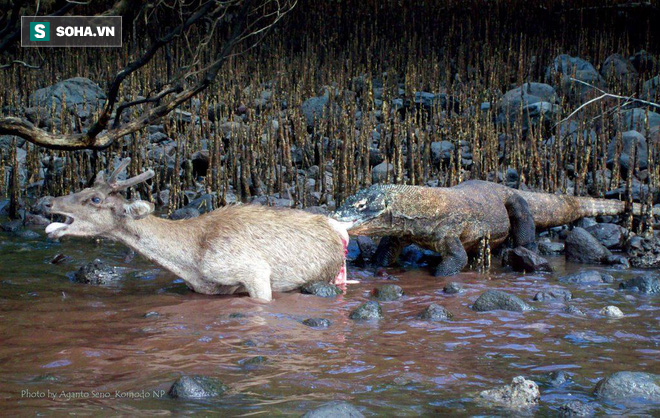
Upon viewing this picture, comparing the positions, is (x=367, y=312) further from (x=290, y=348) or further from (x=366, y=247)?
(x=366, y=247)

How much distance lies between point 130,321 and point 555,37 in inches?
697

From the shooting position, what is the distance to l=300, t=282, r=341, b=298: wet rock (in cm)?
806

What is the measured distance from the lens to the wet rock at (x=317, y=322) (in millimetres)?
6672

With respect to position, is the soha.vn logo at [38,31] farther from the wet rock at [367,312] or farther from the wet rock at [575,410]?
the wet rock at [575,410]

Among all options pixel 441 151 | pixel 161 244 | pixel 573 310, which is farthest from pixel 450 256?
pixel 441 151

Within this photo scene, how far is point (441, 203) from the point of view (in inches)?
386

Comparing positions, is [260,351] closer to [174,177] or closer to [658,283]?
[658,283]

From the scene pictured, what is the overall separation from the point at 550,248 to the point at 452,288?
312 centimetres

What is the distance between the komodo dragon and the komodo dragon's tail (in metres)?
0.29

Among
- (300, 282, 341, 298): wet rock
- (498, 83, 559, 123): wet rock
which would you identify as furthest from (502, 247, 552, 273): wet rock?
(498, 83, 559, 123): wet rock

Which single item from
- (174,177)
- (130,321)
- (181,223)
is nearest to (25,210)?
(174,177)

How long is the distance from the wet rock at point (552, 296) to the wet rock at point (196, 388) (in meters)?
3.96

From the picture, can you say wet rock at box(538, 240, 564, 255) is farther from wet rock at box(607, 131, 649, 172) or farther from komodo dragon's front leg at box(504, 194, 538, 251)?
wet rock at box(607, 131, 649, 172)

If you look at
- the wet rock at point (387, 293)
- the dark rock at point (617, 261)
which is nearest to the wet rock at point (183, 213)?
the wet rock at point (387, 293)
